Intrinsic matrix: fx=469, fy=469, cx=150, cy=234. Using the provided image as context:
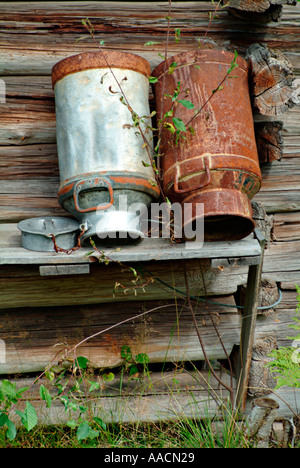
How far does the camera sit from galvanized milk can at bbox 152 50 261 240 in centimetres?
209

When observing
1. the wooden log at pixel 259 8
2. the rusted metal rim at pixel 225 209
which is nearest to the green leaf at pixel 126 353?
the rusted metal rim at pixel 225 209

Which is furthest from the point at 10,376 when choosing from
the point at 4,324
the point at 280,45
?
the point at 280,45

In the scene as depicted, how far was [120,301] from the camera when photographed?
8.81ft

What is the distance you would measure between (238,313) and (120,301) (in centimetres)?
71

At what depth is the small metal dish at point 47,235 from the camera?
211cm

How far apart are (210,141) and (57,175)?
3.00 ft

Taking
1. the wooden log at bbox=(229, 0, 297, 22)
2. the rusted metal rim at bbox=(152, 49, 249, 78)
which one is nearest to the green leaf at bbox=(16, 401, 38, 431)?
the rusted metal rim at bbox=(152, 49, 249, 78)

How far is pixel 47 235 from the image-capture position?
6.81 feet

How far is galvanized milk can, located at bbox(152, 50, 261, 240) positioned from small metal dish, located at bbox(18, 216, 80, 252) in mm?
495

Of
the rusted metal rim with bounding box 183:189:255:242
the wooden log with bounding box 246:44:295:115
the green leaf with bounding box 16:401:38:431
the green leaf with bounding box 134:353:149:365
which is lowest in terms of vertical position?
the green leaf with bounding box 16:401:38:431

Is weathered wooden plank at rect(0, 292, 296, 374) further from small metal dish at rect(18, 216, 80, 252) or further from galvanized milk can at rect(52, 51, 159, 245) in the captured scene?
galvanized milk can at rect(52, 51, 159, 245)

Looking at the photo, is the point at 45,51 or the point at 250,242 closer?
the point at 250,242

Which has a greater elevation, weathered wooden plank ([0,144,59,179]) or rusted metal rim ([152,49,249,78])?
rusted metal rim ([152,49,249,78])

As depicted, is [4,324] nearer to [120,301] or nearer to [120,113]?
[120,301]
